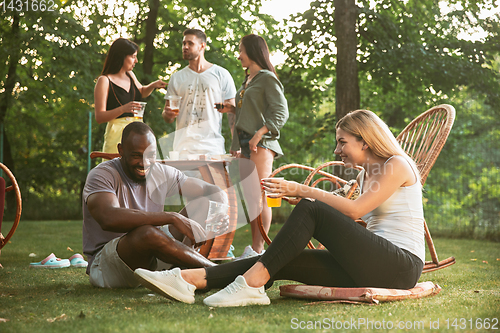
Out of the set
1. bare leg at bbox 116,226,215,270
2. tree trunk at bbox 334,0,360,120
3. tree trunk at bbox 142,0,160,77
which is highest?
tree trunk at bbox 142,0,160,77

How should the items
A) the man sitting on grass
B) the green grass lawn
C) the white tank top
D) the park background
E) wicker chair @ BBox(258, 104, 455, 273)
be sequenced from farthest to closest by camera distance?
the park background → wicker chair @ BBox(258, 104, 455, 273) → the man sitting on grass → the white tank top → the green grass lawn

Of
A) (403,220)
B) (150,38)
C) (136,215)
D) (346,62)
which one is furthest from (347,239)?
(150,38)

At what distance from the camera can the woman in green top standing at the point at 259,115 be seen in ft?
11.7

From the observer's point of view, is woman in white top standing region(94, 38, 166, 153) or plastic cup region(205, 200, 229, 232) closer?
plastic cup region(205, 200, 229, 232)

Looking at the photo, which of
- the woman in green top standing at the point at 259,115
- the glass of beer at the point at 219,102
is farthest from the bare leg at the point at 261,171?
the glass of beer at the point at 219,102

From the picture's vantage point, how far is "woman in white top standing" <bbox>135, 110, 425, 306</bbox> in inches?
82.0

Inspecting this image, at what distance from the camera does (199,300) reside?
2.20 metres

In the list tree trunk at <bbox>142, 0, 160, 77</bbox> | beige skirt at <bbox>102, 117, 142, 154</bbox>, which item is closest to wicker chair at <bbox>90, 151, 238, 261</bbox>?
beige skirt at <bbox>102, 117, 142, 154</bbox>

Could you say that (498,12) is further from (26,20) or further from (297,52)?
(26,20)

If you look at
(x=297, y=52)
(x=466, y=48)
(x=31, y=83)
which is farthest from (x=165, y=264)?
(x=31, y=83)

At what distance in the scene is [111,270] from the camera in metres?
2.46

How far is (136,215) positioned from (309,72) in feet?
21.6

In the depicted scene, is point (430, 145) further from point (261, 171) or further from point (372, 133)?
point (372, 133)

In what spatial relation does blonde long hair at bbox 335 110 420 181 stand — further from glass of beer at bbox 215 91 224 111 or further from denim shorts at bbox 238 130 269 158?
glass of beer at bbox 215 91 224 111
